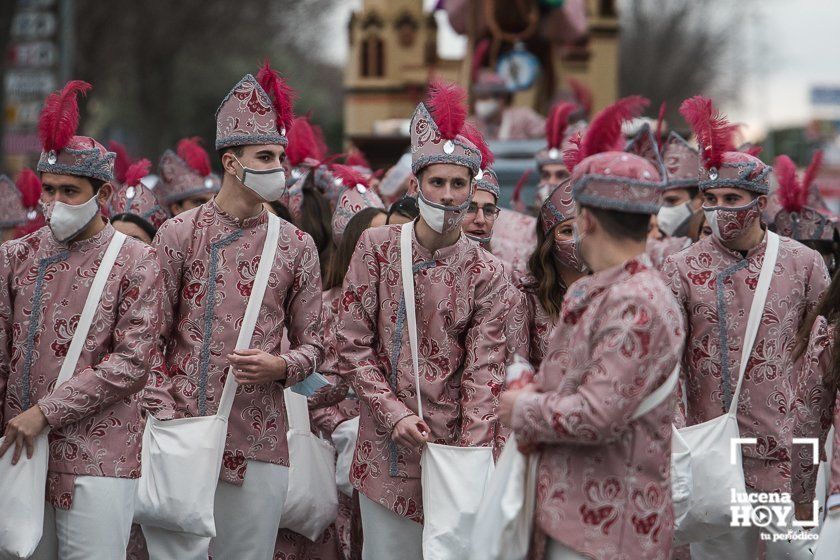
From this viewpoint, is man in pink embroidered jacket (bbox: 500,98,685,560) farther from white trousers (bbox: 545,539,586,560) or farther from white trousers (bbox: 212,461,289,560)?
white trousers (bbox: 212,461,289,560)

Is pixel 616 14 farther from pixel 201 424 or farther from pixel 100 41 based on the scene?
pixel 201 424

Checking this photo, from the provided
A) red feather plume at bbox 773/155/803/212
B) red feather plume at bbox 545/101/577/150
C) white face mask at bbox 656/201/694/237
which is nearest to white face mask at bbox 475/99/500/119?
red feather plume at bbox 545/101/577/150

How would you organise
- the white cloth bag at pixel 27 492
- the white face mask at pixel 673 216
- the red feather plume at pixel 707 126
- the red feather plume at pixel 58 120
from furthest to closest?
the white face mask at pixel 673 216
the red feather plume at pixel 707 126
the red feather plume at pixel 58 120
the white cloth bag at pixel 27 492

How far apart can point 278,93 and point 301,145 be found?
3167 millimetres

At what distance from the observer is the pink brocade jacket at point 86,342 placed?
6.27m

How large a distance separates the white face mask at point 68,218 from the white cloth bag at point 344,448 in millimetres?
2022

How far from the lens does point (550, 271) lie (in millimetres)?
7434

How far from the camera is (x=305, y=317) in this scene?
22.6ft

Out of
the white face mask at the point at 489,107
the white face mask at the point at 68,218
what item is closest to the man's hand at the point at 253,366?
the white face mask at the point at 68,218

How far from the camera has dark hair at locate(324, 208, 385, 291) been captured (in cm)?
822

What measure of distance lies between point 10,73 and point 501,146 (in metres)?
10.5

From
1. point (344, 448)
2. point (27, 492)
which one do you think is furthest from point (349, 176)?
point (27, 492)

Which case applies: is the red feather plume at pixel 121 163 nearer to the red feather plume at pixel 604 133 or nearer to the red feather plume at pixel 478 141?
the red feather plume at pixel 478 141

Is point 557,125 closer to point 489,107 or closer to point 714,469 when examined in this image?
point 714,469
